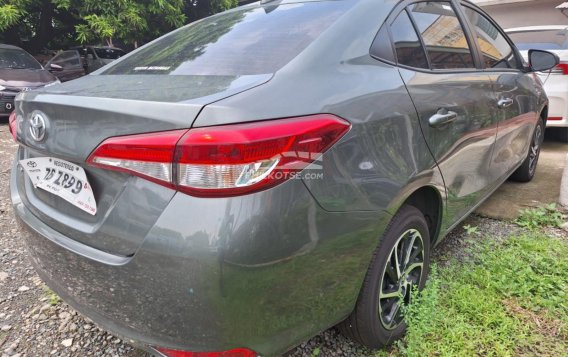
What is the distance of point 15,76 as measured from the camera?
297 inches

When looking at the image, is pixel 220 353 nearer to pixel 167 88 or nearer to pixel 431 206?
pixel 167 88

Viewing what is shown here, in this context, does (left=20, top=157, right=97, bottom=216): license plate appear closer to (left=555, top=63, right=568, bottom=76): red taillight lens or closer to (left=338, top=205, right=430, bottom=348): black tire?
(left=338, top=205, right=430, bottom=348): black tire

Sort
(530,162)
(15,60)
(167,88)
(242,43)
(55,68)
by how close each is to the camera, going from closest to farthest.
A: 1. (167,88)
2. (242,43)
3. (530,162)
4. (15,60)
5. (55,68)

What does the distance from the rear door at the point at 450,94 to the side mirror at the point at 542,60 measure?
3.81 feet

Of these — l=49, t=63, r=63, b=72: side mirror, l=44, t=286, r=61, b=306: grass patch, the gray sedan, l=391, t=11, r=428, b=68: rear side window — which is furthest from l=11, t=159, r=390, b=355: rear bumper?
l=49, t=63, r=63, b=72: side mirror

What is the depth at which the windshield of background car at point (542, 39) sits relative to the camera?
17.3 ft


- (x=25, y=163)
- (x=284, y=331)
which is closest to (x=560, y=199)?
(x=284, y=331)

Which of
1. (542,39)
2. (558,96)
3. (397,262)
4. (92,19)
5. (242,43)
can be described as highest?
(92,19)

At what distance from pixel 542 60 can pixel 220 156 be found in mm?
3161

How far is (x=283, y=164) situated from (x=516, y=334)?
1.42 m

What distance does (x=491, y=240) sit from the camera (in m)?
2.67

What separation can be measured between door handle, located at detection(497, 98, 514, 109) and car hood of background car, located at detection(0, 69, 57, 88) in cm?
768

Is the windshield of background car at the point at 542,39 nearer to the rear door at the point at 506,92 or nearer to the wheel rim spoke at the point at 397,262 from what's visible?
the rear door at the point at 506,92

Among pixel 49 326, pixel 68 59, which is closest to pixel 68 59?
pixel 68 59
